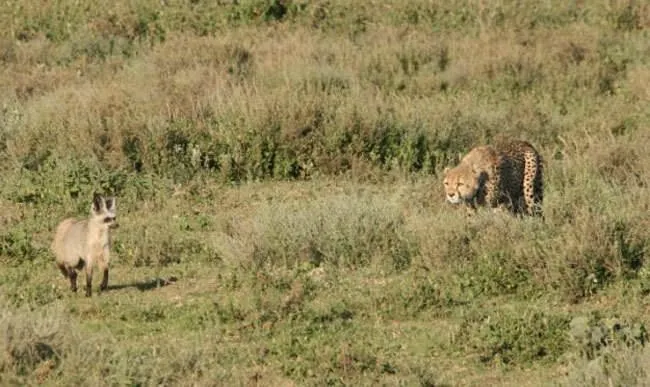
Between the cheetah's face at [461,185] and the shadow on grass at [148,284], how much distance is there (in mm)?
2688

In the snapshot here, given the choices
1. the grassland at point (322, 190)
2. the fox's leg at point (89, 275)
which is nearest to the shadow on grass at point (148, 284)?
the grassland at point (322, 190)

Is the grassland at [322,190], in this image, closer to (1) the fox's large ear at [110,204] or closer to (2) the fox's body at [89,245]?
(2) the fox's body at [89,245]

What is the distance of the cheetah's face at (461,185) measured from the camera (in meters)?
13.3

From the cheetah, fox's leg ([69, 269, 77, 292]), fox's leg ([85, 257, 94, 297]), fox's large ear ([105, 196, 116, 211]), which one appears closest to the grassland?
fox's leg ([69, 269, 77, 292])

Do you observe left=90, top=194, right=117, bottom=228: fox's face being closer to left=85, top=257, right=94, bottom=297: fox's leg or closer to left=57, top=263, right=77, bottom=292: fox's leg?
left=85, top=257, right=94, bottom=297: fox's leg

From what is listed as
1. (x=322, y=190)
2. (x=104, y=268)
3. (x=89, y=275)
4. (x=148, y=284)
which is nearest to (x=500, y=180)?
(x=322, y=190)

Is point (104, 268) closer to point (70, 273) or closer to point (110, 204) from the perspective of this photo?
point (70, 273)

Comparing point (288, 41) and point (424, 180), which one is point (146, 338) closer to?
point (424, 180)

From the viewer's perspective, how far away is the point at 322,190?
15164mm

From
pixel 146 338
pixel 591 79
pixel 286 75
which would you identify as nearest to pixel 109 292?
pixel 146 338

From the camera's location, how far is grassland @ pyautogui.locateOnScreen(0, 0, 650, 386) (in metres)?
10.0

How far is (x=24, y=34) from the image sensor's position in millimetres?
22781

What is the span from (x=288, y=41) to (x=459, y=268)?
9.89 metres

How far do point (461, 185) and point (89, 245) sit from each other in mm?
3477
